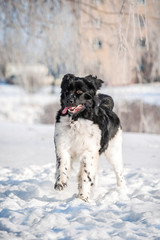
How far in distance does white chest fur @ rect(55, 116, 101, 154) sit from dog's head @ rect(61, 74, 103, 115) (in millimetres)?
142

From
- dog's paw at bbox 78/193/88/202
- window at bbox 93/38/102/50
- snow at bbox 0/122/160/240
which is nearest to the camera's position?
snow at bbox 0/122/160/240

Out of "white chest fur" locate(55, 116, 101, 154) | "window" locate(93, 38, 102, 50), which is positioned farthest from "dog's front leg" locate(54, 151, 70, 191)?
"window" locate(93, 38, 102, 50)

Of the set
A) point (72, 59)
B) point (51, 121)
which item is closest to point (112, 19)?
point (72, 59)

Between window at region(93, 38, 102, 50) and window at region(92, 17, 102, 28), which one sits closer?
window at region(92, 17, 102, 28)

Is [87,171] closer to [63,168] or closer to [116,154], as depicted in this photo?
[63,168]

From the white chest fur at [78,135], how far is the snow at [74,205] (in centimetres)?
56

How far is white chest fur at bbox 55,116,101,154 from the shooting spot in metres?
3.54

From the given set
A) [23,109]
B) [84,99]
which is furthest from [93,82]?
[23,109]

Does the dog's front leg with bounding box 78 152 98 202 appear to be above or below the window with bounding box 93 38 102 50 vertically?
below

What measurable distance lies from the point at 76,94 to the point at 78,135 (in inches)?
18.2

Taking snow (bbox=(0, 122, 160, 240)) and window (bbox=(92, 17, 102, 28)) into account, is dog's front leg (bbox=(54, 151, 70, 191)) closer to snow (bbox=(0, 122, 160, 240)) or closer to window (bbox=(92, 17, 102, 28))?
snow (bbox=(0, 122, 160, 240))

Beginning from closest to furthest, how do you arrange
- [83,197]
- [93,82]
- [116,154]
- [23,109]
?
[83,197]
[93,82]
[116,154]
[23,109]

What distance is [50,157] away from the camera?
6.79m

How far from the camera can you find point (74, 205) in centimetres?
306
